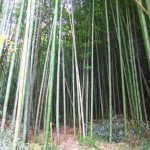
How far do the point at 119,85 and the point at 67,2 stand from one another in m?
3.37

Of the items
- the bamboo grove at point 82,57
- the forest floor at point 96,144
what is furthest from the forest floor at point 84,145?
the bamboo grove at point 82,57

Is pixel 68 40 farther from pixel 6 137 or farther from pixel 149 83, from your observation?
pixel 6 137

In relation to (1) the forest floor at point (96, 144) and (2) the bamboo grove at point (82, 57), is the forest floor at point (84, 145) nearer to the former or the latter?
(1) the forest floor at point (96, 144)

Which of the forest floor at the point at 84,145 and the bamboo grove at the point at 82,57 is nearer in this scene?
the forest floor at the point at 84,145

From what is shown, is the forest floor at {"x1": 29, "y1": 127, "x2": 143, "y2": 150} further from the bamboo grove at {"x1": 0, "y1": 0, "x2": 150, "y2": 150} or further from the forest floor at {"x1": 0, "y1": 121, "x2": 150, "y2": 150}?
the bamboo grove at {"x1": 0, "y1": 0, "x2": 150, "y2": 150}

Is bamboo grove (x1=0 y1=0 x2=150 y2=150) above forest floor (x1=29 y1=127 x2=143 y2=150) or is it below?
above

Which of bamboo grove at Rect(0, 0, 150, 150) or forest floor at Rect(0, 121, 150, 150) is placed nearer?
forest floor at Rect(0, 121, 150, 150)

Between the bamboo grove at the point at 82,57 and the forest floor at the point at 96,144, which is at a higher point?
the bamboo grove at the point at 82,57

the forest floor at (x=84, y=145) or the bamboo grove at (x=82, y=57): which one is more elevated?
the bamboo grove at (x=82, y=57)

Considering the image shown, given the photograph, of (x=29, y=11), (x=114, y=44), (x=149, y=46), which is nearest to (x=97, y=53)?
(x=114, y=44)

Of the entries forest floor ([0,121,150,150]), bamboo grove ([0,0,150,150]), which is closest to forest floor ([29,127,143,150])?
forest floor ([0,121,150,150])

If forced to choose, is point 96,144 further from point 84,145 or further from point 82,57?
point 82,57

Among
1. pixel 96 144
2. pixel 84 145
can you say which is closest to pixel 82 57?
pixel 96 144

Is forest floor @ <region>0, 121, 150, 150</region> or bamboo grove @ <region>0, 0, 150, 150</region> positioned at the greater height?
bamboo grove @ <region>0, 0, 150, 150</region>
